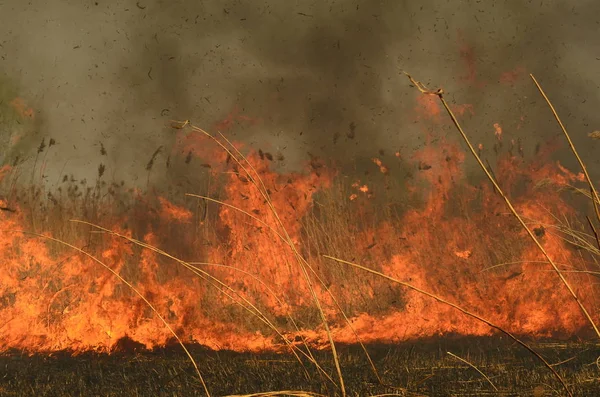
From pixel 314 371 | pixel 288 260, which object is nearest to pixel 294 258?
pixel 288 260

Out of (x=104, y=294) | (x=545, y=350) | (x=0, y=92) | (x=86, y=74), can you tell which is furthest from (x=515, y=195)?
(x=0, y=92)

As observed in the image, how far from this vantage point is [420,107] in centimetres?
1268

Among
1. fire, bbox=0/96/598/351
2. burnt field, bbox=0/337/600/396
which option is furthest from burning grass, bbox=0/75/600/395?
burnt field, bbox=0/337/600/396

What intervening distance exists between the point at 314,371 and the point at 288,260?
4.47 meters

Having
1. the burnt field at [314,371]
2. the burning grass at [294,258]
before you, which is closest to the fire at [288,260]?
the burning grass at [294,258]

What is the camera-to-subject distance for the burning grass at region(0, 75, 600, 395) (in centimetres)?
1003

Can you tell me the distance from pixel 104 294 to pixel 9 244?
6.46 ft

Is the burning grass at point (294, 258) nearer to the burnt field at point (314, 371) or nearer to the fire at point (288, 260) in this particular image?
the fire at point (288, 260)

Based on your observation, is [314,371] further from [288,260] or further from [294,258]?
[294,258]

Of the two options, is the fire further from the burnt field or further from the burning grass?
the burnt field

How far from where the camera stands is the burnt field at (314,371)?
5.54 m

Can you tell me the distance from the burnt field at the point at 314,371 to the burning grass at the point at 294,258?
66 centimetres

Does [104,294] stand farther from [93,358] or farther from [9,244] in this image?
[9,244]

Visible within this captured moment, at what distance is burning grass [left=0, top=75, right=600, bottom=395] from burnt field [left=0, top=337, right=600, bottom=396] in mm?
662
